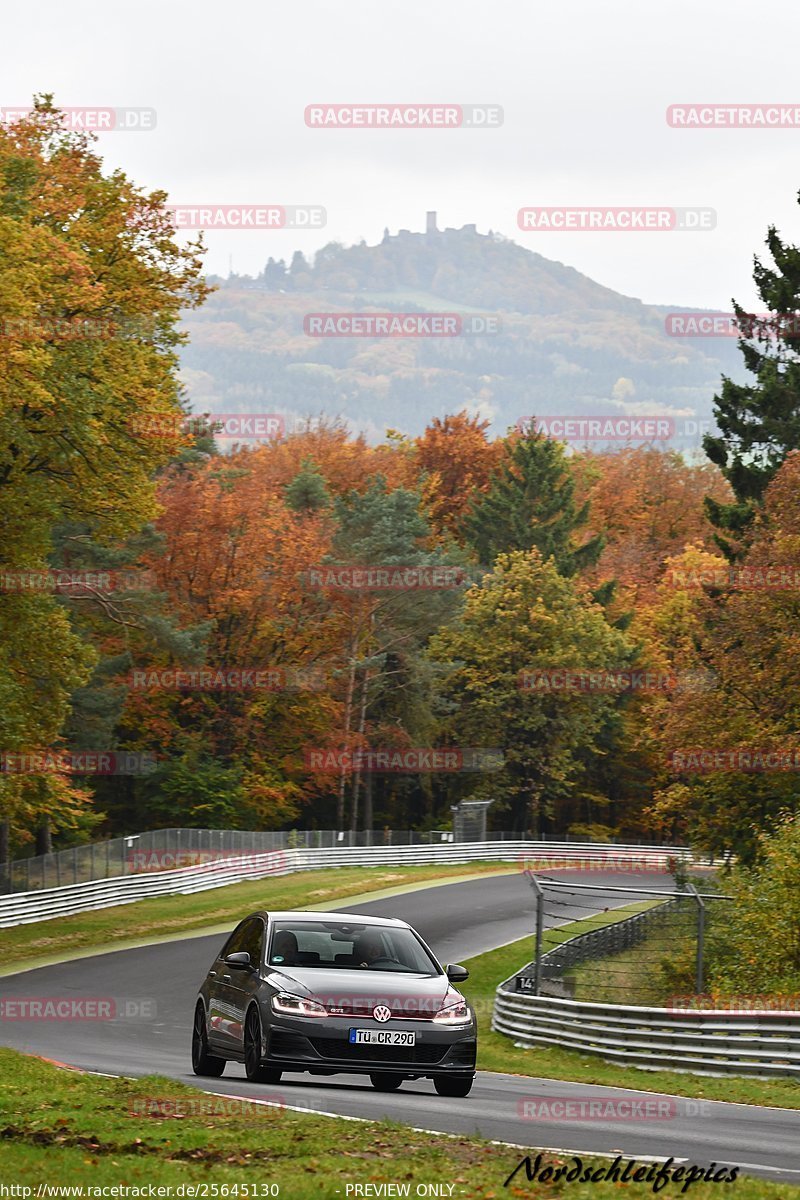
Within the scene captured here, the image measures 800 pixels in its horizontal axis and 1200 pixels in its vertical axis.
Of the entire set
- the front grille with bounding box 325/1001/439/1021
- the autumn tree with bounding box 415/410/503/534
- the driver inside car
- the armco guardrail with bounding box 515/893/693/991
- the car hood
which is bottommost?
the armco guardrail with bounding box 515/893/693/991

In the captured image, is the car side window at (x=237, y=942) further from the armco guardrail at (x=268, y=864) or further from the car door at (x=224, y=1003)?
the armco guardrail at (x=268, y=864)

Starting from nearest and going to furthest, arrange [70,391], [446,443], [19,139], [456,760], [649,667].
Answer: [70,391]
[19,139]
[456,760]
[649,667]
[446,443]

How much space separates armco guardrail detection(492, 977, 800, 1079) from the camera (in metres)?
19.0

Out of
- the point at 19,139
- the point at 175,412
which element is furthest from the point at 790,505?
the point at 19,139

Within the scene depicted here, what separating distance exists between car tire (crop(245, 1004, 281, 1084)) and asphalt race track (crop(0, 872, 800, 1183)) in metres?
0.11

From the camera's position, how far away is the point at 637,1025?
22.1 m

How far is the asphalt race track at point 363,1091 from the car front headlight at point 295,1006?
68 centimetres

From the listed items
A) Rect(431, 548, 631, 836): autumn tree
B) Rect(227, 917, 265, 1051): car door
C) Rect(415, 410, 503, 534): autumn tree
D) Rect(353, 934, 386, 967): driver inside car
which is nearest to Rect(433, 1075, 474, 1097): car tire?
Rect(353, 934, 386, 967): driver inside car

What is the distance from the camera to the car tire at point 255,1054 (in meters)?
14.8

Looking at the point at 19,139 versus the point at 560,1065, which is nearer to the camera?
the point at 560,1065

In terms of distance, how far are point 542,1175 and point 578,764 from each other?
2832 inches

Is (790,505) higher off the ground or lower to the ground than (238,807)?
higher

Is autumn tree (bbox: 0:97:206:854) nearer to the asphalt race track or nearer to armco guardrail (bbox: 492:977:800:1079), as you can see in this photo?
the asphalt race track

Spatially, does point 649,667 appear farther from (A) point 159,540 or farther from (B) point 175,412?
(B) point 175,412
